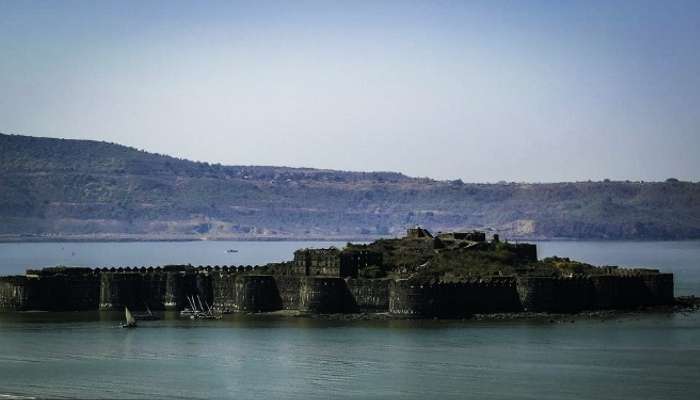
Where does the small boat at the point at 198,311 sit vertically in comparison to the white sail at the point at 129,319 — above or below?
above

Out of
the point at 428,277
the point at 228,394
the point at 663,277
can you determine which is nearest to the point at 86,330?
the point at 428,277

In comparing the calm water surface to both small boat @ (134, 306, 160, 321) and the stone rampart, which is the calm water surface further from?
the stone rampart

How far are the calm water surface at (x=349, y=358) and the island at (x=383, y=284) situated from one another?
203cm

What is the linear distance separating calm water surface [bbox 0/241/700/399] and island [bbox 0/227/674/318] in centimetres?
203

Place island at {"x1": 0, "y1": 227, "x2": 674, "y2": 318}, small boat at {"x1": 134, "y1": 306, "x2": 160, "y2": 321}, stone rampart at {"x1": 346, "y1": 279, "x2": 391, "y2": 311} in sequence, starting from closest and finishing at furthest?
island at {"x1": 0, "y1": 227, "x2": 674, "y2": 318}
stone rampart at {"x1": 346, "y1": 279, "x2": 391, "y2": 311}
small boat at {"x1": 134, "y1": 306, "x2": 160, "y2": 321}

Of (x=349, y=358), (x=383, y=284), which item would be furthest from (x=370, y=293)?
(x=349, y=358)

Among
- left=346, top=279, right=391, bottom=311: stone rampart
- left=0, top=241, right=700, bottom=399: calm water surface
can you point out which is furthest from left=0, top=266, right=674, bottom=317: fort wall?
left=0, top=241, right=700, bottom=399: calm water surface

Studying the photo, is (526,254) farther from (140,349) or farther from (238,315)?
(140,349)

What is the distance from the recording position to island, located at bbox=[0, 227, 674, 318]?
84.8m

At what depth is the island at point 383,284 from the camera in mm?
84812

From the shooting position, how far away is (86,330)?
8388 centimetres

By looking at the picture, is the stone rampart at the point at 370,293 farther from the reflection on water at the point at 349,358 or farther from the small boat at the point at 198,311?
the small boat at the point at 198,311

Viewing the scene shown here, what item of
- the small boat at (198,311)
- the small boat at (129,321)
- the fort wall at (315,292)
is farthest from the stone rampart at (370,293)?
the small boat at (129,321)

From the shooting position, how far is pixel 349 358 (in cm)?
7169
